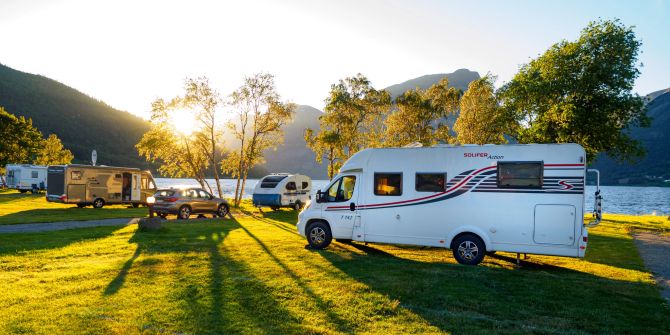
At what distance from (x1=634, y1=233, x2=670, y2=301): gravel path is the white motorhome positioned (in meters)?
19.9

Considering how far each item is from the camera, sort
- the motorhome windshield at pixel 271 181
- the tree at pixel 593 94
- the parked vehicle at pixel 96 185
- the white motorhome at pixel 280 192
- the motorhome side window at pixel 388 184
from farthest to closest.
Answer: the motorhome windshield at pixel 271 181
the white motorhome at pixel 280 192
the parked vehicle at pixel 96 185
the tree at pixel 593 94
the motorhome side window at pixel 388 184

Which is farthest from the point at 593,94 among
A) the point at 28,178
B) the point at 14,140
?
the point at 14,140

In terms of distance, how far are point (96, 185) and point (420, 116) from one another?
26024 mm

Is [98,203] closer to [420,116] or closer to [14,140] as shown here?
[420,116]

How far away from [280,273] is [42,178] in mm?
48110

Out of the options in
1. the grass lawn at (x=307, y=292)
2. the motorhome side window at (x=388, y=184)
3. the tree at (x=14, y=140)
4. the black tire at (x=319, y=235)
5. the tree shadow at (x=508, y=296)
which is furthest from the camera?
the tree at (x=14, y=140)

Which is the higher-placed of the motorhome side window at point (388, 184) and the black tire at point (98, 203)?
the motorhome side window at point (388, 184)

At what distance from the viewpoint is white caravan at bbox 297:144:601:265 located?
10.5 meters

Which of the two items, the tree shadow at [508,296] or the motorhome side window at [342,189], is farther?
the motorhome side window at [342,189]

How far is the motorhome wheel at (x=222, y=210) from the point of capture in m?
25.6

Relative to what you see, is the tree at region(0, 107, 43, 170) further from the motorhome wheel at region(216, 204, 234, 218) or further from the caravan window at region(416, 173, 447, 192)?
the caravan window at region(416, 173, 447, 192)

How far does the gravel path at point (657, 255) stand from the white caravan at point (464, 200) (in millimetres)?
1911

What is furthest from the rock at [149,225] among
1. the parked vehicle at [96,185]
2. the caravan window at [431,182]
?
the parked vehicle at [96,185]

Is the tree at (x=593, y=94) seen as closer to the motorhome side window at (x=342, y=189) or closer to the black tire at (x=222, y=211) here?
the motorhome side window at (x=342, y=189)
